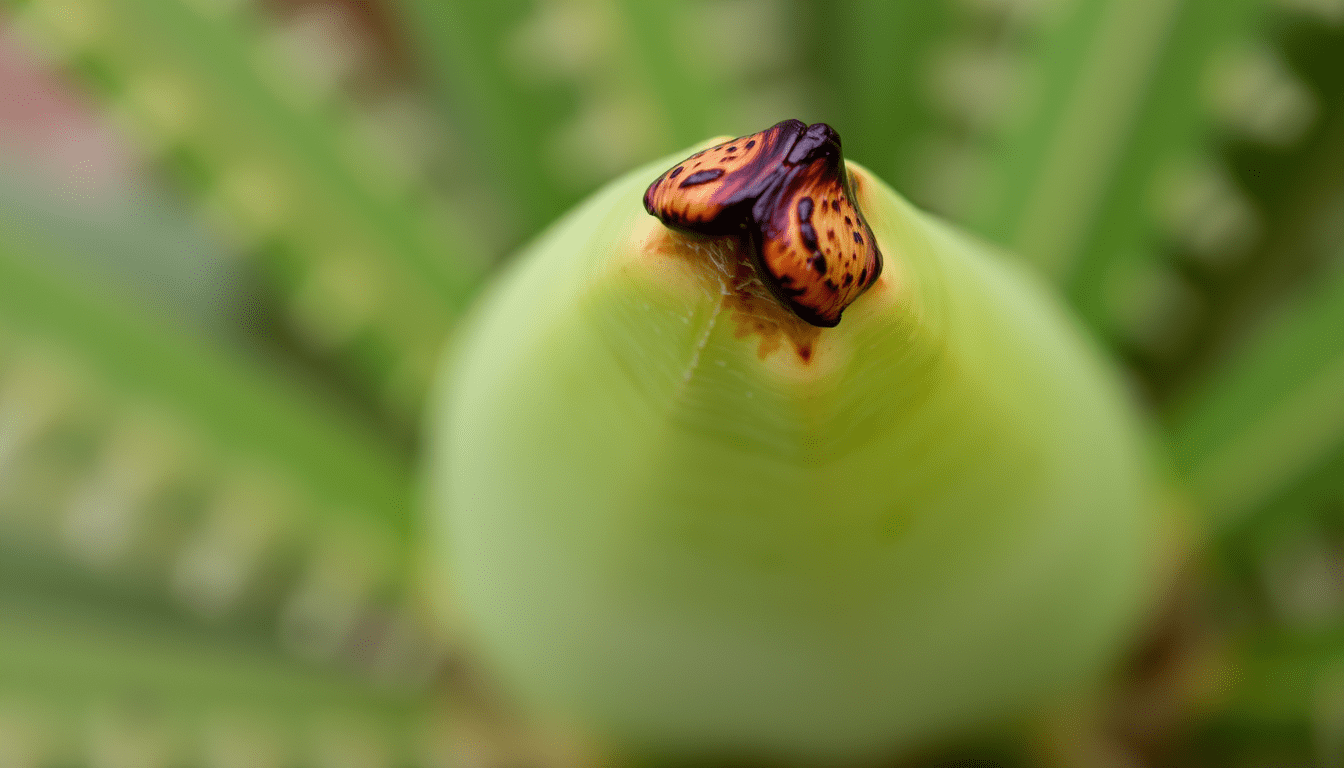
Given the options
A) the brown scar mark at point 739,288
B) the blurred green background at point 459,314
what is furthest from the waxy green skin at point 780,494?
the blurred green background at point 459,314

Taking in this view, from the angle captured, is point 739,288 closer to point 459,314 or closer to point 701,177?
point 701,177

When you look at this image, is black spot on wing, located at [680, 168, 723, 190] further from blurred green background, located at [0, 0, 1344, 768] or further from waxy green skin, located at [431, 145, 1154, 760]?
blurred green background, located at [0, 0, 1344, 768]

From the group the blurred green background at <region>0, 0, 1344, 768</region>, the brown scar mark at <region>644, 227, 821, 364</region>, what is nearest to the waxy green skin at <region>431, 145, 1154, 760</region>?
the brown scar mark at <region>644, 227, 821, 364</region>

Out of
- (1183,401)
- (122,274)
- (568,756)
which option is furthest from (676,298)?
(122,274)

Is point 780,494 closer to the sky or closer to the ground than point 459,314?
closer to the ground

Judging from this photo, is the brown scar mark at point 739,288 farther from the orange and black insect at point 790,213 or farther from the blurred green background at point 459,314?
the blurred green background at point 459,314

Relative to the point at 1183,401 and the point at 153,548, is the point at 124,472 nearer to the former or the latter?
the point at 153,548

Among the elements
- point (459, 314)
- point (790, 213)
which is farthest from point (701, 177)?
point (459, 314)
